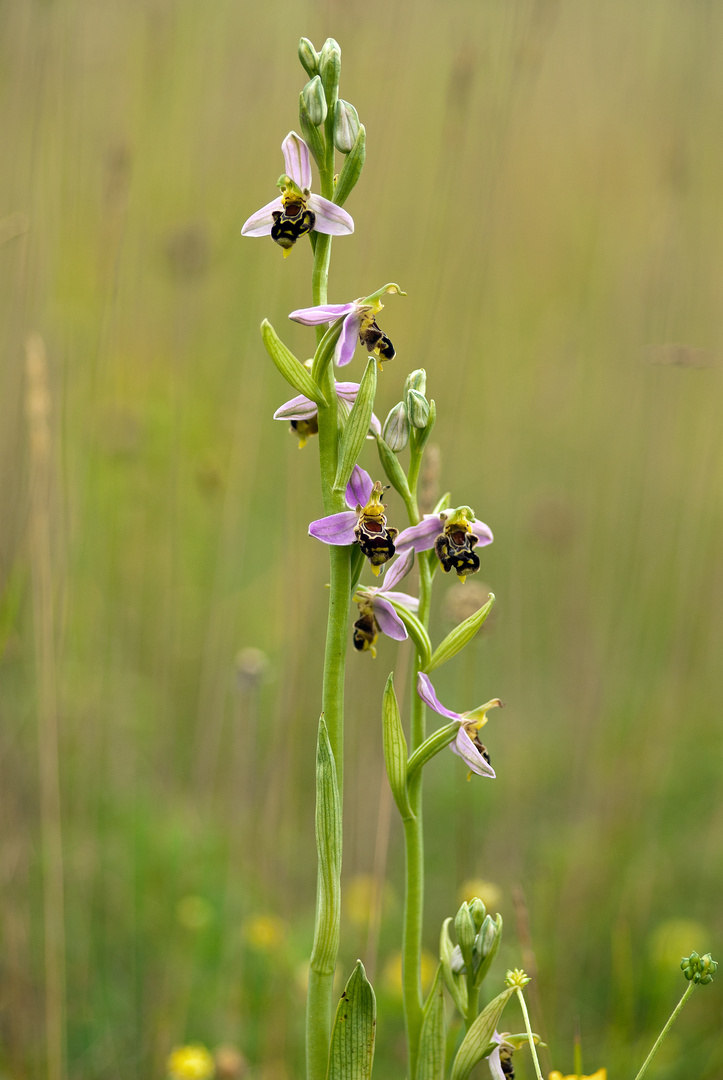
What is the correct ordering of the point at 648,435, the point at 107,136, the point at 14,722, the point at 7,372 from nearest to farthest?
the point at 14,722, the point at 7,372, the point at 648,435, the point at 107,136

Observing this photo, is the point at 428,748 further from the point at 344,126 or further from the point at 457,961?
the point at 344,126

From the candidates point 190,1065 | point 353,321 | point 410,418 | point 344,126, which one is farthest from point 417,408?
point 190,1065

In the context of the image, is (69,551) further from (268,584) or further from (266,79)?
(266,79)

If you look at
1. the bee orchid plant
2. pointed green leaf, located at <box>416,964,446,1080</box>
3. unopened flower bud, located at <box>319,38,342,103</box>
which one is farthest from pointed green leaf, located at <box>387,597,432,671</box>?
unopened flower bud, located at <box>319,38,342,103</box>

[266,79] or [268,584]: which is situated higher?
[266,79]

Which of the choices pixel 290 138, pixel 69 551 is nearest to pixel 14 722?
pixel 69 551

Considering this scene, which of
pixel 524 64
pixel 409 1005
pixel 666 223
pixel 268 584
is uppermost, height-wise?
pixel 524 64

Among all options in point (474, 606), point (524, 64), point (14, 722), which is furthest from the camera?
point (14, 722)
